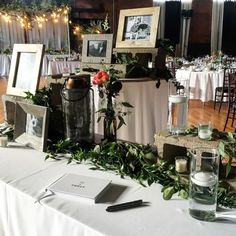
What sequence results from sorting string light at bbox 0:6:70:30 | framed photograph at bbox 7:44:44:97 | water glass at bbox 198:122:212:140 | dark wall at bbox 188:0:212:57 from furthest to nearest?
1. string light at bbox 0:6:70:30
2. dark wall at bbox 188:0:212:57
3. framed photograph at bbox 7:44:44:97
4. water glass at bbox 198:122:212:140

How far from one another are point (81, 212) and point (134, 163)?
345 millimetres

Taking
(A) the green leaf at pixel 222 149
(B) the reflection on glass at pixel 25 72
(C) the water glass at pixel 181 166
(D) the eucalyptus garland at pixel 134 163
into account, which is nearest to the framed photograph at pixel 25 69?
(B) the reflection on glass at pixel 25 72

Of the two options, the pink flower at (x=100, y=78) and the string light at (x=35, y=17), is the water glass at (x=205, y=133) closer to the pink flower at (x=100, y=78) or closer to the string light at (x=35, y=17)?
the pink flower at (x=100, y=78)

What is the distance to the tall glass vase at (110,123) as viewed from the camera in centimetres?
140

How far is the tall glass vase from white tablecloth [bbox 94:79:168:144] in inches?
48.5

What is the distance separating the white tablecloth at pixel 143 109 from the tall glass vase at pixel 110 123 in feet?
4.04

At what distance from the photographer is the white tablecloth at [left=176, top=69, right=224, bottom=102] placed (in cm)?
554

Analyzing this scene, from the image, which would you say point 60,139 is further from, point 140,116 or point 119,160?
point 140,116

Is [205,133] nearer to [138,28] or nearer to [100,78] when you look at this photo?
[100,78]

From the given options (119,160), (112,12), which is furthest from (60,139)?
(112,12)

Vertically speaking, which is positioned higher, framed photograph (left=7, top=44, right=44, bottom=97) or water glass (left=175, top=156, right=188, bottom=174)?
framed photograph (left=7, top=44, right=44, bottom=97)

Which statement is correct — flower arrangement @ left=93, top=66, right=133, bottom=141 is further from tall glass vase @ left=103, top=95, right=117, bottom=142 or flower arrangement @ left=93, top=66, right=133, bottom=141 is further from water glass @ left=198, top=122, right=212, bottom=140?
water glass @ left=198, top=122, right=212, bottom=140

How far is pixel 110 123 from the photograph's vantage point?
1414 millimetres

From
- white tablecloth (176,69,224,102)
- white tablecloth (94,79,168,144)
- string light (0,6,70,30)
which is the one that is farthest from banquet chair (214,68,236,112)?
string light (0,6,70,30)
